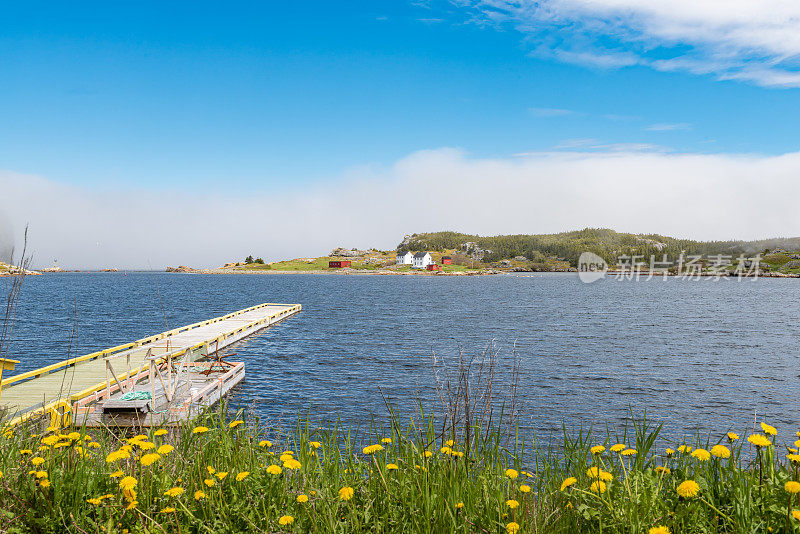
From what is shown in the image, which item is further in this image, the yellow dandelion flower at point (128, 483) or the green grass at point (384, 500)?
the green grass at point (384, 500)

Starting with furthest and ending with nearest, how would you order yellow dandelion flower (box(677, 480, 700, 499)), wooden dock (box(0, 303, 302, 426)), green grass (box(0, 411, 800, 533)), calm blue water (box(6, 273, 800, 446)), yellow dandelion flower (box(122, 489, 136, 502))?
calm blue water (box(6, 273, 800, 446)) < wooden dock (box(0, 303, 302, 426)) < green grass (box(0, 411, 800, 533)) < yellow dandelion flower (box(122, 489, 136, 502)) < yellow dandelion flower (box(677, 480, 700, 499))

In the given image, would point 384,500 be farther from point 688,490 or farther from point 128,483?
point 688,490

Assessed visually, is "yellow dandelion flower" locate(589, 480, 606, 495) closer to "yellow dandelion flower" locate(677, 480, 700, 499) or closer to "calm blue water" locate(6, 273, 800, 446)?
"yellow dandelion flower" locate(677, 480, 700, 499)

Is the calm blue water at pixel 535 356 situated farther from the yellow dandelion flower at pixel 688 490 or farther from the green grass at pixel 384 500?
the yellow dandelion flower at pixel 688 490

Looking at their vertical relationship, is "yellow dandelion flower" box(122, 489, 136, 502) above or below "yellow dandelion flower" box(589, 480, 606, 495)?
above

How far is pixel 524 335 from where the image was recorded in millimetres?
43250

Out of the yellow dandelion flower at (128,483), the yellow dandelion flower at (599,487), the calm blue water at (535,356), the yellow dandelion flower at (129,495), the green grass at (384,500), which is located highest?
the yellow dandelion flower at (128,483)

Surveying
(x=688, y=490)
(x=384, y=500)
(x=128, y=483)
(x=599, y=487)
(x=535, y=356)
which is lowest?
(x=535, y=356)

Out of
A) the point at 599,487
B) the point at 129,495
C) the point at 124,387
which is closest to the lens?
the point at 129,495

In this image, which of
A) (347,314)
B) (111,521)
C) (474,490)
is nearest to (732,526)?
(474,490)

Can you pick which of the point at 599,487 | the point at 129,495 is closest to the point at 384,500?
the point at 599,487

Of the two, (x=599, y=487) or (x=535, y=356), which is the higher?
(x=599, y=487)

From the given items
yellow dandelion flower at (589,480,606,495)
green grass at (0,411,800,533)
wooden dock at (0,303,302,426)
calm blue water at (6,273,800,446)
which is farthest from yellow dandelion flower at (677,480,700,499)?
wooden dock at (0,303,302,426)

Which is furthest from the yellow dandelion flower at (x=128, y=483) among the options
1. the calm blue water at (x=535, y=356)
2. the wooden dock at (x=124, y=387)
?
the wooden dock at (x=124, y=387)
